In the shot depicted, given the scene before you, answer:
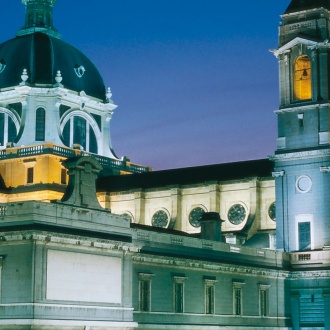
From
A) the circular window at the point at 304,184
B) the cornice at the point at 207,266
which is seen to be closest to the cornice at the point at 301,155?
the circular window at the point at 304,184

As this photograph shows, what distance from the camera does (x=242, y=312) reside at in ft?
231

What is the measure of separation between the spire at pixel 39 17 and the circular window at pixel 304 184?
43021 mm

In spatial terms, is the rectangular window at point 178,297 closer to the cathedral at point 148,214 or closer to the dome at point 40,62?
the cathedral at point 148,214

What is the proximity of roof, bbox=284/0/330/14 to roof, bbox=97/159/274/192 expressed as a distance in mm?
14330

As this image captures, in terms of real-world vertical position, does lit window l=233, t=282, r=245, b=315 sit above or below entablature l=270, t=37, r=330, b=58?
below

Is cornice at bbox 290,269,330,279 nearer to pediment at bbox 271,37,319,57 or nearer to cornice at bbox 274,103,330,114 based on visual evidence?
cornice at bbox 274,103,330,114

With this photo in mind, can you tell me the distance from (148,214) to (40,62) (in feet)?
75.2

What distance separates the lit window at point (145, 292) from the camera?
198 feet

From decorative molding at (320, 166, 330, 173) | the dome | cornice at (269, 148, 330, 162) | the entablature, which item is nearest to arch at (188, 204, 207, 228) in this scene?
cornice at (269, 148, 330, 162)

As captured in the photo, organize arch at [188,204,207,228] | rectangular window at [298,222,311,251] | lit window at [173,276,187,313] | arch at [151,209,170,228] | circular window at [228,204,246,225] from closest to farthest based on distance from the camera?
lit window at [173,276,187,313], rectangular window at [298,222,311,251], circular window at [228,204,246,225], arch at [188,204,207,228], arch at [151,209,170,228]

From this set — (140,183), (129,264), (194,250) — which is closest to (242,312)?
(194,250)

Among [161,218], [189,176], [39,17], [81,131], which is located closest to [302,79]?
[189,176]

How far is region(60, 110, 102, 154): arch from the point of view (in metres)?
108

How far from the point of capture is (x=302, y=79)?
83.4 m
